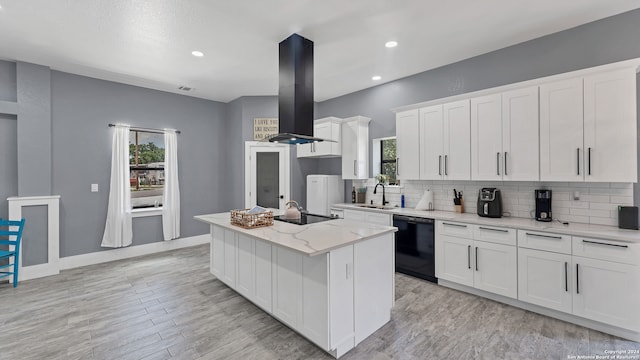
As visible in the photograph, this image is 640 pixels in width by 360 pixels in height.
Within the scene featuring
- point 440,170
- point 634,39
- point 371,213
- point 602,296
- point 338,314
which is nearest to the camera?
point 338,314

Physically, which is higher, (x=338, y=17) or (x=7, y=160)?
(x=338, y=17)

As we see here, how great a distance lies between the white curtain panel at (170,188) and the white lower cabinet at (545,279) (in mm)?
5598

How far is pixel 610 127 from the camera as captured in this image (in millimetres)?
2654

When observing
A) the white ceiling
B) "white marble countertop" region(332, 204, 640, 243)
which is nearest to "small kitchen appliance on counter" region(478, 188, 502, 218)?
"white marble countertop" region(332, 204, 640, 243)

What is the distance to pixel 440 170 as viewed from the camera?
387cm

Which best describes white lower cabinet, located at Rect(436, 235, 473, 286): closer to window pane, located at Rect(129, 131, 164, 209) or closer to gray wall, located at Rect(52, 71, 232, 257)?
gray wall, located at Rect(52, 71, 232, 257)

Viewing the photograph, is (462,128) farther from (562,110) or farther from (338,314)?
(338,314)

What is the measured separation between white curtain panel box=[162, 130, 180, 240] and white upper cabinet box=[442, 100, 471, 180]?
4.88 meters

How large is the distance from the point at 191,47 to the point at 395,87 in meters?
3.24

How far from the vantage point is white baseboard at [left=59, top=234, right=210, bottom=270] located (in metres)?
4.40

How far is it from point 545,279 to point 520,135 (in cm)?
160

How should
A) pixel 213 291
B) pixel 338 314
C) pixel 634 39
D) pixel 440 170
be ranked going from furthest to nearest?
pixel 440 170 → pixel 213 291 → pixel 634 39 → pixel 338 314

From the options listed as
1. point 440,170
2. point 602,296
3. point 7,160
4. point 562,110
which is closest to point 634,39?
point 562,110

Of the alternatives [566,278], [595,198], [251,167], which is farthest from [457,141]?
[251,167]
